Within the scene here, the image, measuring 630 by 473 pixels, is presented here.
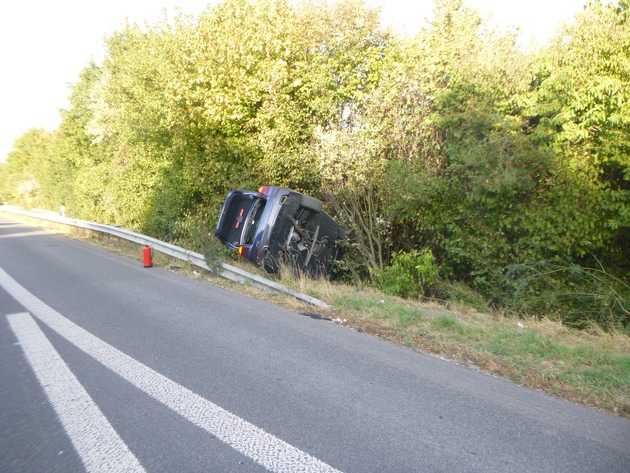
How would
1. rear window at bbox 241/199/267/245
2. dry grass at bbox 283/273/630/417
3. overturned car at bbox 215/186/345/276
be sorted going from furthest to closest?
1. rear window at bbox 241/199/267/245
2. overturned car at bbox 215/186/345/276
3. dry grass at bbox 283/273/630/417

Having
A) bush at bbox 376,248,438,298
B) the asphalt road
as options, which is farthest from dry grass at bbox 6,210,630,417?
bush at bbox 376,248,438,298

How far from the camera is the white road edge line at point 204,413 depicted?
2.94m

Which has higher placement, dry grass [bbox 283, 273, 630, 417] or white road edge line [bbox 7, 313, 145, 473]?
dry grass [bbox 283, 273, 630, 417]

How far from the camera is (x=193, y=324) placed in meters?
6.12

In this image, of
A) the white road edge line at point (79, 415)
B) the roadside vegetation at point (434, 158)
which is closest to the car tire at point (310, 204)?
the roadside vegetation at point (434, 158)

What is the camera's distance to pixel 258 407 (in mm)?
3697

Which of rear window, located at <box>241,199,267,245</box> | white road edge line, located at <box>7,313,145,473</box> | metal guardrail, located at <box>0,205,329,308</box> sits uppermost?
rear window, located at <box>241,199,267,245</box>

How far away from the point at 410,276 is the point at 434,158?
2.88 m

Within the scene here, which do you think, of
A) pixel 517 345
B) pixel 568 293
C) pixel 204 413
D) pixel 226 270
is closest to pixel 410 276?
pixel 568 293

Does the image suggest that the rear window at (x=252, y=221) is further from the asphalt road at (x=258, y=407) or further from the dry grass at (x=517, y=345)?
the asphalt road at (x=258, y=407)

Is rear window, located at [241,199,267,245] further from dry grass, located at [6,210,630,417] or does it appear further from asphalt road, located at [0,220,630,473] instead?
asphalt road, located at [0,220,630,473]

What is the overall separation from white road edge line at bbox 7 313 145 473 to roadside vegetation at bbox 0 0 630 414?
3569mm

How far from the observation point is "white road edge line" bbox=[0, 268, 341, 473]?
294cm

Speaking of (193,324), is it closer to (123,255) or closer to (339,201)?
Result: (339,201)
